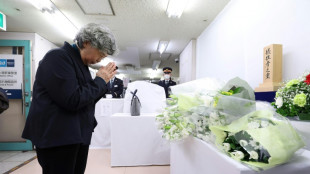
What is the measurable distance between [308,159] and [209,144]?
0.35 metres

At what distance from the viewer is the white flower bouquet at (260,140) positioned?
1.76ft

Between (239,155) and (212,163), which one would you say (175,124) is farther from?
(239,155)

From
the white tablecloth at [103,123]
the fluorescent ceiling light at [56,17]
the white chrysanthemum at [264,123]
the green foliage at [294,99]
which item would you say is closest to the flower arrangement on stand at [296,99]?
the green foliage at [294,99]

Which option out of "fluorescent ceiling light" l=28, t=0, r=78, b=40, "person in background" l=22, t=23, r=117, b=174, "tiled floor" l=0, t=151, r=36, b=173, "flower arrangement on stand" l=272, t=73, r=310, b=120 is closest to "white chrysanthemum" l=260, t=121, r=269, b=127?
"flower arrangement on stand" l=272, t=73, r=310, b=120

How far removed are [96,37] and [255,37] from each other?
194 centimetres

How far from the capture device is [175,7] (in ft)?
8.73

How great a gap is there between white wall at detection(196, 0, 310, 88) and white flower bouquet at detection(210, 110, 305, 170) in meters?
1.14

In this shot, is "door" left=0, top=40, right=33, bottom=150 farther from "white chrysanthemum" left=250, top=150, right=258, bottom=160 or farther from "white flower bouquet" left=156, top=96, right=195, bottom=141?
"white chrysanthemum" left=250, top=150, right=258, bottom=160

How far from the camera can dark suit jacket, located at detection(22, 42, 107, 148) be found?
823 millimetres

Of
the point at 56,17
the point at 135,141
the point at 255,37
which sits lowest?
the point at 135,141

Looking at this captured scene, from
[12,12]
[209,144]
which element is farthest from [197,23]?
[12,12]

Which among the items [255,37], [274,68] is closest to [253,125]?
[274,68]

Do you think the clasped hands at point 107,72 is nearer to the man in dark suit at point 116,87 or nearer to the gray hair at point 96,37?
the gray hair at point 96,37

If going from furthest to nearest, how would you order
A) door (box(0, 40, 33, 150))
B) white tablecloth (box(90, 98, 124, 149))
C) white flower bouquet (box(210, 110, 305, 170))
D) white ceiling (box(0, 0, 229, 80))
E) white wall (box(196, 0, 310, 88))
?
door (box(0, 40, 33, 150))
white tablecloth (box(90, 98, 124, 149))
white ceiling (box(0, 0, 229, 80))
white wall (box(196, 0, 310, 88))
white flower bouquet (box(210, 110, 305, 170))
